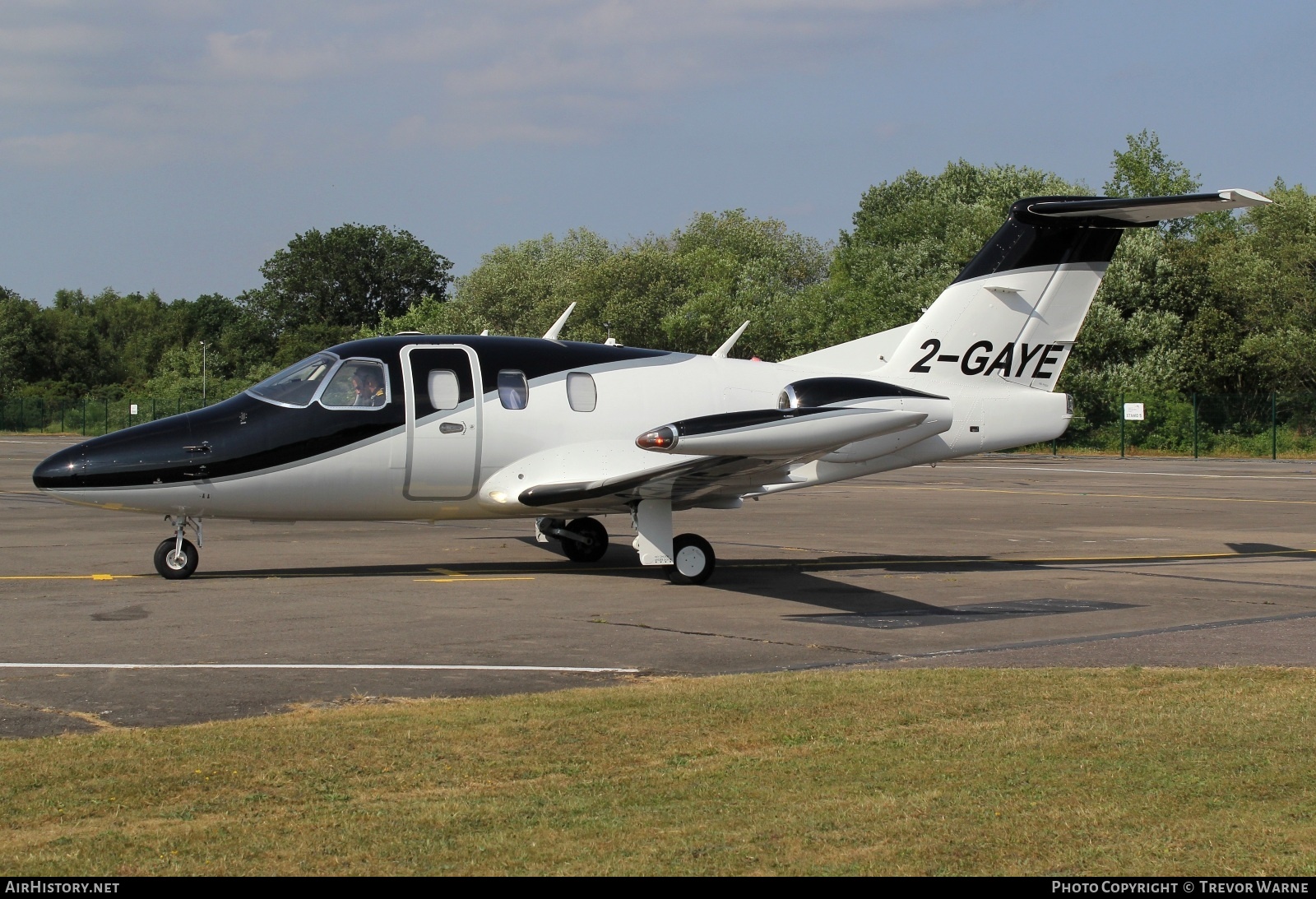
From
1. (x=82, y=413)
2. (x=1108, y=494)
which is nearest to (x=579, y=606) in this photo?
(x=1108, y=494)

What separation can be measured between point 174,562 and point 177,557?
2.8 inches

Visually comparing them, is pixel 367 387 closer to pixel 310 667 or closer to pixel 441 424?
pixel 441 424

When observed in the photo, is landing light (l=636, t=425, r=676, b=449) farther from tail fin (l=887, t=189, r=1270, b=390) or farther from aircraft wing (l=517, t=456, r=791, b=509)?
tail fin (l=887, t=189, r=1270, b=390)

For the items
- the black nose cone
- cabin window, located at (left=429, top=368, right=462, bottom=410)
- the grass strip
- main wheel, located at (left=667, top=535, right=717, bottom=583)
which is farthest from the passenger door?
the grass strip

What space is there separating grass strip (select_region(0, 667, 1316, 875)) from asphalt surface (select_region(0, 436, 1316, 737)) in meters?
1.47

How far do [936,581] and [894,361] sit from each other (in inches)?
133

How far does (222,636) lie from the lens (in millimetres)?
12062

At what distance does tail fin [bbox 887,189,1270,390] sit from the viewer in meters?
18.3

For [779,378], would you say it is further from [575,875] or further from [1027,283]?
[575,875]

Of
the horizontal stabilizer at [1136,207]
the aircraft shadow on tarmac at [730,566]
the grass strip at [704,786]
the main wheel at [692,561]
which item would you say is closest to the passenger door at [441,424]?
the aircraft shadow on tarmac at [730,566]

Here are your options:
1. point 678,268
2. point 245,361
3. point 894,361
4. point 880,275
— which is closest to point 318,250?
point 245,361

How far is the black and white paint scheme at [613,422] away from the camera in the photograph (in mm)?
15297

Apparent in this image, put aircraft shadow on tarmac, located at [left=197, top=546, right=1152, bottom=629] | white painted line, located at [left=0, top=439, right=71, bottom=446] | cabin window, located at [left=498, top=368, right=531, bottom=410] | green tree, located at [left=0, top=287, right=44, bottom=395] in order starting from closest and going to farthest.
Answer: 1. aircraft shadow on tarmac, located at [left=197, top=546, right=1152, bottom=629]
2. cabin window, located at [left=498, top=368, right=531, bottom=410]
3. white painted line, located at [left=0, top=439, right=71, bottom=446]
4. green tree, located at [left=0, top=287, right=44, bottom=395]

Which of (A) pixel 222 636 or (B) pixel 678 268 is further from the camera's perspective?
(B) pixel 678 268
